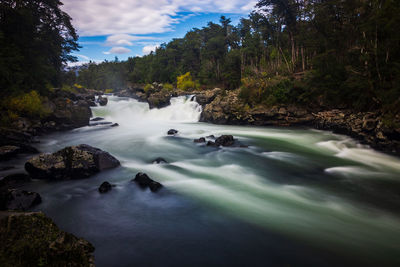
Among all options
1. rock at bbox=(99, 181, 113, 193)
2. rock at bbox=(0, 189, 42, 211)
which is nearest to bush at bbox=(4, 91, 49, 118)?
rock at bbox=(0, 189, 42, 211)

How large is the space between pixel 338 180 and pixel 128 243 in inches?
372

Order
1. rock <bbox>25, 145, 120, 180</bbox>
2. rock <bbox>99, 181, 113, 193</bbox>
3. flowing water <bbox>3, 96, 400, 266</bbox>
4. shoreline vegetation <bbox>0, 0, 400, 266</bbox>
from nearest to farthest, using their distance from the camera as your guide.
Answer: flowing water <bbox>3, 96, 400, 266</bbox>, rock <bbox>99, 181, 113, 193</bbox>, rock <bbox>25, 145, 120, 180</bbox>, shoreline vegetation <bbox>0, 0, 400, 266</bbox>

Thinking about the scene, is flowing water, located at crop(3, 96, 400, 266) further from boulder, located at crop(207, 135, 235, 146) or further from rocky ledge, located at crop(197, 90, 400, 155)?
rocky ledge, located at crop(197, 90, 400, 155)

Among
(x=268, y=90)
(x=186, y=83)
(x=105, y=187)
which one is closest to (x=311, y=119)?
(x=268, y=90)

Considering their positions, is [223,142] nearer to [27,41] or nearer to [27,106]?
[27,106]

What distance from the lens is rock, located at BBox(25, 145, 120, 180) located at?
10.2 metres

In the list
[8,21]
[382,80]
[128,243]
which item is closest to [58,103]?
[8,21]

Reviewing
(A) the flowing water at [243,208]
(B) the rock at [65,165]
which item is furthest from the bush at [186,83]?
(B) the rock at [65,165]

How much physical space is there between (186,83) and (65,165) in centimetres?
4480

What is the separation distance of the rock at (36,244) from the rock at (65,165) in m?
6.76

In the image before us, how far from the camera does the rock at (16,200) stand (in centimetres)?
728

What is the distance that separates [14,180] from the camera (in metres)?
9.94

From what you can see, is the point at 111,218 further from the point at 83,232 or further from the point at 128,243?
the point at 128,243

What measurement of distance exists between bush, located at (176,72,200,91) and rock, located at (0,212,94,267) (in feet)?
156
